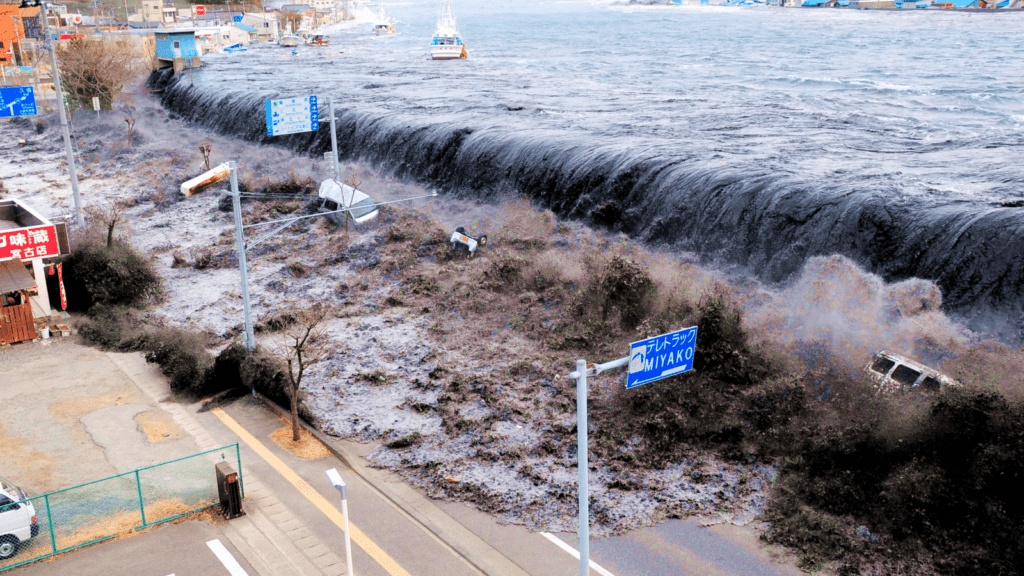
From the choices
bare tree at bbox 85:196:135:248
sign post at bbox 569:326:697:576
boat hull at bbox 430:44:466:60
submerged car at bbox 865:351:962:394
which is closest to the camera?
sign post at bbox 569:326:697:576

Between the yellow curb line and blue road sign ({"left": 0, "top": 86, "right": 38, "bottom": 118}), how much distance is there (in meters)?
17.5

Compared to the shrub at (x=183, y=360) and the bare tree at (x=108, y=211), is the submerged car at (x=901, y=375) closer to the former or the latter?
the shrub at (x=183, y=360)

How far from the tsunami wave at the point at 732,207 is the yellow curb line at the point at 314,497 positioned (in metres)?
18.0

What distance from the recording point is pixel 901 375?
19938mm

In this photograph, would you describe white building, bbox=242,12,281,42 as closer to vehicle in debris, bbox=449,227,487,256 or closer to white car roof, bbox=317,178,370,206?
white car roof, bbox=317,178,370,206

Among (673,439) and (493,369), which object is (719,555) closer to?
(673,439)

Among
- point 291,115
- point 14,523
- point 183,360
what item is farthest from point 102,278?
point 14,523

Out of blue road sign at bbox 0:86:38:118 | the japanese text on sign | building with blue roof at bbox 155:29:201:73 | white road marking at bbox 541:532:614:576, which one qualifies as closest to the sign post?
white road marking at bbox 541:532:614:576

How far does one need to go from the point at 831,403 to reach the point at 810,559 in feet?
18.1

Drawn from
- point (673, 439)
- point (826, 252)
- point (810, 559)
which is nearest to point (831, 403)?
point (673, 439)

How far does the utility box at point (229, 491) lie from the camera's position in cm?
1686

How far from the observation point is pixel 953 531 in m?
15.9

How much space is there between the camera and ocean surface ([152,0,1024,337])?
27719 millimetres

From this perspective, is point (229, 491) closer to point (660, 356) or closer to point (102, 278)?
point (660, 356)
